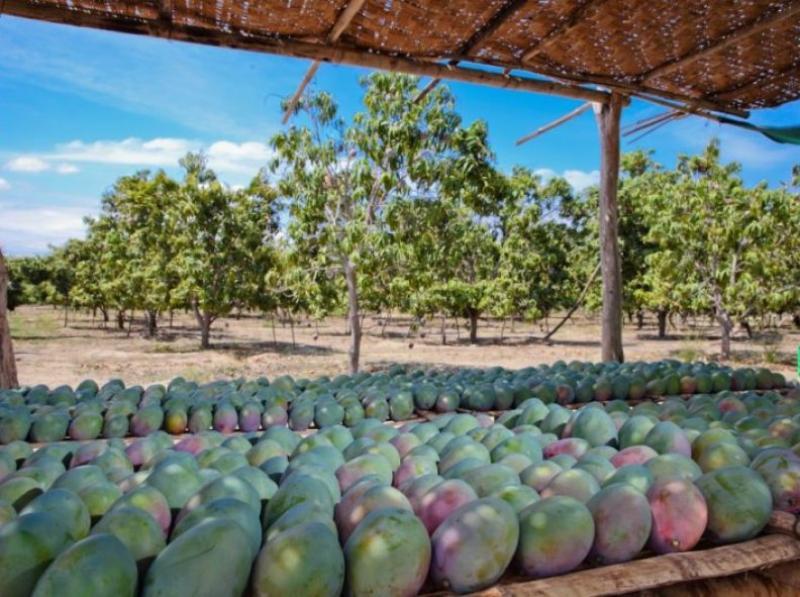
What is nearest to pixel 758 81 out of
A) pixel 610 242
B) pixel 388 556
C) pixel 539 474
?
pixel 610 242

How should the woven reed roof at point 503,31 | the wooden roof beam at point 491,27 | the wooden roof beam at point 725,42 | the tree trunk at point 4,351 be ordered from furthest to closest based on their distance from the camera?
the tree trunk at point 4,351 → the wooden roof beam at point 725,42 → the wooden roof beam at point 491,27 → the woven reed roof at point 503,31

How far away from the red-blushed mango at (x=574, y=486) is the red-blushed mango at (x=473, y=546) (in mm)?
291

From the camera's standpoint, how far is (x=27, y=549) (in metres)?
1.30

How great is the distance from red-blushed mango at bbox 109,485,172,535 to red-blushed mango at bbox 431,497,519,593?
69 centimetres

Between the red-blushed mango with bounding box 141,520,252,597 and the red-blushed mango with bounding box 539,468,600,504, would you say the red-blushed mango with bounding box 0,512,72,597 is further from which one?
the red-blushed mango with bounding box 539,468,600,504

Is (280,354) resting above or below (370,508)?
below

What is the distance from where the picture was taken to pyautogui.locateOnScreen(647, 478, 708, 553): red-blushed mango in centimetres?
159

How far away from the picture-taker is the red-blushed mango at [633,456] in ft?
6.61

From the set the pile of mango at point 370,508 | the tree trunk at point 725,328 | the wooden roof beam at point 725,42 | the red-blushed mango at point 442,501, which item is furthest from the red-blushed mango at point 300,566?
the tree trunk at point 725,328

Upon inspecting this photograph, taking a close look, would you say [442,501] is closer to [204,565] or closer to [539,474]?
[539,474]

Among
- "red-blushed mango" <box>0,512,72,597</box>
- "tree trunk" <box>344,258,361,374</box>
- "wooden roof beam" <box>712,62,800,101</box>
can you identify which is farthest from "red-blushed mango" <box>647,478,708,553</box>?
"tree trunk" <box>344,258,361,374</box>

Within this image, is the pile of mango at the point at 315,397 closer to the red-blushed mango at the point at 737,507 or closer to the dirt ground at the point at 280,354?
the red-blushed mango at the point at 737,507

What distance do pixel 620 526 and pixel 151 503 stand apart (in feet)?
3.91

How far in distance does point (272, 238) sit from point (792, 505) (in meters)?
14.9
